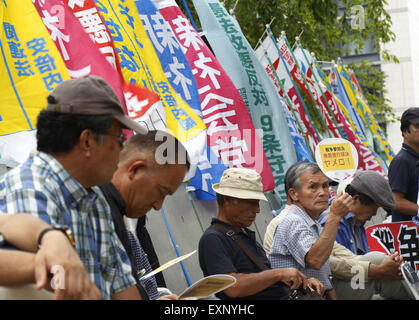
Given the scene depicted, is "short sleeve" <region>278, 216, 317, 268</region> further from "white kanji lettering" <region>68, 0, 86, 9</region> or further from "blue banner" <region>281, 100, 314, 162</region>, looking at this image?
"blue banner" <region>281, 100, 314, 162</region>

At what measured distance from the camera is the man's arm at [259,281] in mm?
3865

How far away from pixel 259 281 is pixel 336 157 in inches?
66.6

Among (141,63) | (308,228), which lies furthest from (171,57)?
(308,228)

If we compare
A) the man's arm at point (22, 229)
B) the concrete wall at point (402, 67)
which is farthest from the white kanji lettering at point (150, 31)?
the concrete wall at point (402, 67)

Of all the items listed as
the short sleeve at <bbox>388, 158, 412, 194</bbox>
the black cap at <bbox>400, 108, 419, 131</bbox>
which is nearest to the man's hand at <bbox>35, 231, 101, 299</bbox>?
the short sleeve at <bbox>388, 158, 412, 194</bbox>

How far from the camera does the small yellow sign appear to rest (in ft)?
16.9

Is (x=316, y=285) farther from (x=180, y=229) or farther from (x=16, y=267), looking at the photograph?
(x=16, y=267)

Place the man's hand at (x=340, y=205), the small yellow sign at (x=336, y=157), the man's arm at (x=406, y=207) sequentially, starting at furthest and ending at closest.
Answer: the man's arm at (x=406, y=207), the small yellow sign at (x=336, y=157), the man's hand at (x=340, y=205)

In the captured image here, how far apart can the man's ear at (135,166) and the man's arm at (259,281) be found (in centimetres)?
123

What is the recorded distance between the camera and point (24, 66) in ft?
15.9

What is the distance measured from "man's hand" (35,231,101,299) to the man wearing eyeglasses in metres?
0.22

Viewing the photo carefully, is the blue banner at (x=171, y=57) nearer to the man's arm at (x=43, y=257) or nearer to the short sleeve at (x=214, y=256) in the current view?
the short sleeve at (x=214, y=256)

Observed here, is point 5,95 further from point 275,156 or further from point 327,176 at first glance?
point 275,156
